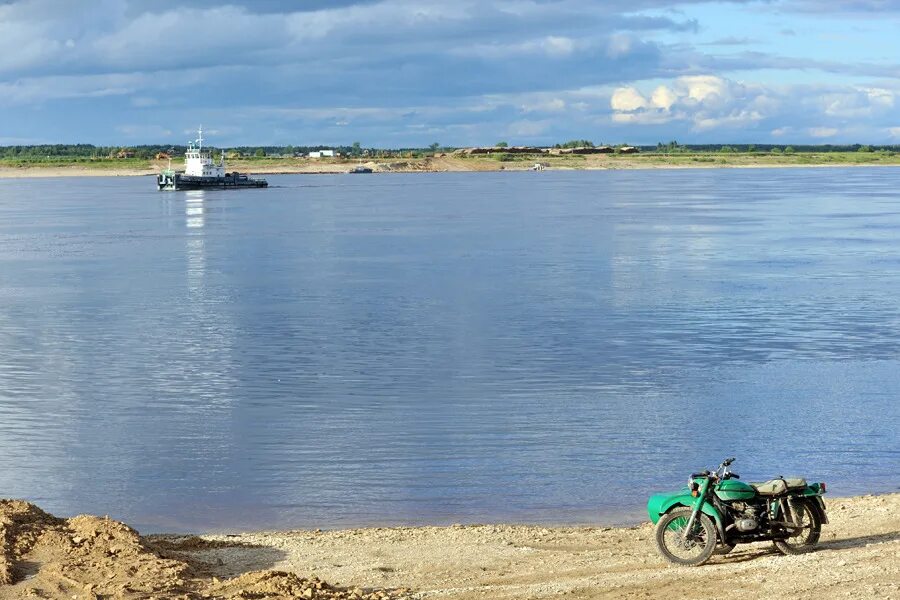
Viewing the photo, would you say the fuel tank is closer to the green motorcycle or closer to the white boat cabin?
the green motorcycle

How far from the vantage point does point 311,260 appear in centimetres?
5566

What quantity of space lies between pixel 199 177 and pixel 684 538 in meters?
139

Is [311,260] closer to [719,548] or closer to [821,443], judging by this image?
[821,443]

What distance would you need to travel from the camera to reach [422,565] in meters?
12.5

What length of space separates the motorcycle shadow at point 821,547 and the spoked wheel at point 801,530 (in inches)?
3.5

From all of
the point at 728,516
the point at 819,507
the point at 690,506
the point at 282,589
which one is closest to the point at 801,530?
the point at 819,507

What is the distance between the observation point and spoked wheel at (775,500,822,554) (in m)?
12.2

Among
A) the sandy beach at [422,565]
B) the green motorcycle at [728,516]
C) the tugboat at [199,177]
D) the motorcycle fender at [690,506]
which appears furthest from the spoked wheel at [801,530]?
the tugboat at [199,177]

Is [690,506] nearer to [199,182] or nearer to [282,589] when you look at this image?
[282,589]

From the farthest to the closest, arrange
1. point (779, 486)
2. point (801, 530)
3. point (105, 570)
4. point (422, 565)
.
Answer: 1. point (422, 565)
2. point (801, 530)
3. point (779, 486)
4. point (105, 570)

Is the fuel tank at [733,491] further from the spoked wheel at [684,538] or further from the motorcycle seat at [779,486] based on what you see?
the spoked wheel at [684,538]

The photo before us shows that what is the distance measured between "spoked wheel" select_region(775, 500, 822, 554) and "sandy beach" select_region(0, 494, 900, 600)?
148 mm

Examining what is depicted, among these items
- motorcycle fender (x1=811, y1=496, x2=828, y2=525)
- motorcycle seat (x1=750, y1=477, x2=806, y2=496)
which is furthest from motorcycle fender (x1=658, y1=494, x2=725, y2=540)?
motorcycle fender (x1=811, y1=496, x2=828, y2=525)

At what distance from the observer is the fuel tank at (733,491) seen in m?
12.0
